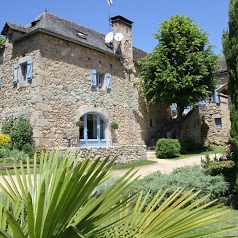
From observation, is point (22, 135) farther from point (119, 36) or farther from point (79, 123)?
point (119, 36)

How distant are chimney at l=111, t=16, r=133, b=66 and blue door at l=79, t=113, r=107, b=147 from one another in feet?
16.0

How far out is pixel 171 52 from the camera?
1916cm

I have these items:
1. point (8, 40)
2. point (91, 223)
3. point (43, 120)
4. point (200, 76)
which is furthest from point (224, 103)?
point (91, 223)

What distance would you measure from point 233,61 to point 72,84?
11.8m

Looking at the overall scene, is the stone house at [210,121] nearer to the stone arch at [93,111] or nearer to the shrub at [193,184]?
the stone arch at [93,111]

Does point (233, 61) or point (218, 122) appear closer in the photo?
point (233, 61)

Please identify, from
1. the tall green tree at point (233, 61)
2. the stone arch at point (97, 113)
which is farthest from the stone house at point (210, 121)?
the tall green tree at point (233, 61)

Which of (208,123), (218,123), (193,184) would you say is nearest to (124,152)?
(193,184)

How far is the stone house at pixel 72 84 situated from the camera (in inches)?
583

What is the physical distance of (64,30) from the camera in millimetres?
16812

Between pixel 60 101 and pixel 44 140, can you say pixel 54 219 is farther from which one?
pixel 60 101

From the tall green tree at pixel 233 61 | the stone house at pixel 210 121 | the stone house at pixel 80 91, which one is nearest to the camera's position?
the tall green tree at pixel 233 61

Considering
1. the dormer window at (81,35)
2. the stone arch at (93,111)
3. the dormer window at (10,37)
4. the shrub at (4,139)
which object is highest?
the dormer window at (81,35)

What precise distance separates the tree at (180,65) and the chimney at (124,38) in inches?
53.3
